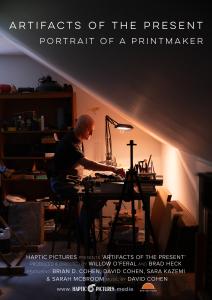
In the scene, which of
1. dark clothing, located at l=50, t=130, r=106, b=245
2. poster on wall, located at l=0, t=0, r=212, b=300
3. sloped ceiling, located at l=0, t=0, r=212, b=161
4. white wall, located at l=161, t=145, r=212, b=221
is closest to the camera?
sloped ceiling, located at l=0, t=0, r=212, b=161

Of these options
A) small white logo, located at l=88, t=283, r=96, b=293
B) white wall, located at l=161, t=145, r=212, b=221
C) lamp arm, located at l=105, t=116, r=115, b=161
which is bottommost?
small white logo, located at l=88, t=283, r=96, b=293

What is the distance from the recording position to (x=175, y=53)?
0.83 m

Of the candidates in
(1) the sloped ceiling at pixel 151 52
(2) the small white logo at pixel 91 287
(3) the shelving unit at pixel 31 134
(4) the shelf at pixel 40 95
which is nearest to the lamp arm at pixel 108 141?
(3) the shelving unit at pixel 31 134

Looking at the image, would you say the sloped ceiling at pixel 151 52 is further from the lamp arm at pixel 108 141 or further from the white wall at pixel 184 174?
the lamp arm at pixel 108 141

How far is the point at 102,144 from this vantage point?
16.5ft

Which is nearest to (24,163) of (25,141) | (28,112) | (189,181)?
(25,141)

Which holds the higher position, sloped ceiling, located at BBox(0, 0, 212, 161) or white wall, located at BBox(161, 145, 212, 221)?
sloped ceiling, located at BBox(0, 0, 212, 161)

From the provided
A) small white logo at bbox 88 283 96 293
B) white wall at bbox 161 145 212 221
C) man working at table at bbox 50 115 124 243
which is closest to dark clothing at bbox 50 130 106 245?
man working at table at bbox 50 115 124 243

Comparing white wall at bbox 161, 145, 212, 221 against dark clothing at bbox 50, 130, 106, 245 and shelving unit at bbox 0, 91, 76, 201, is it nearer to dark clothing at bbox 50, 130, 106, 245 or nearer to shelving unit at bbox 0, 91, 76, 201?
dark clothing at bbox 50, 130, 106, 245

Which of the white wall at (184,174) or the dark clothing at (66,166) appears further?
the dark clothing at (66,166)

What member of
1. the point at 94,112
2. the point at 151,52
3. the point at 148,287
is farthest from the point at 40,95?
the point at 151,52

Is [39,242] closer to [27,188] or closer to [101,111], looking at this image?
[27,188]

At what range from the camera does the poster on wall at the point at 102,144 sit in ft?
3.12

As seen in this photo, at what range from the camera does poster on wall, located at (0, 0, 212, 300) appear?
3.12 feet
